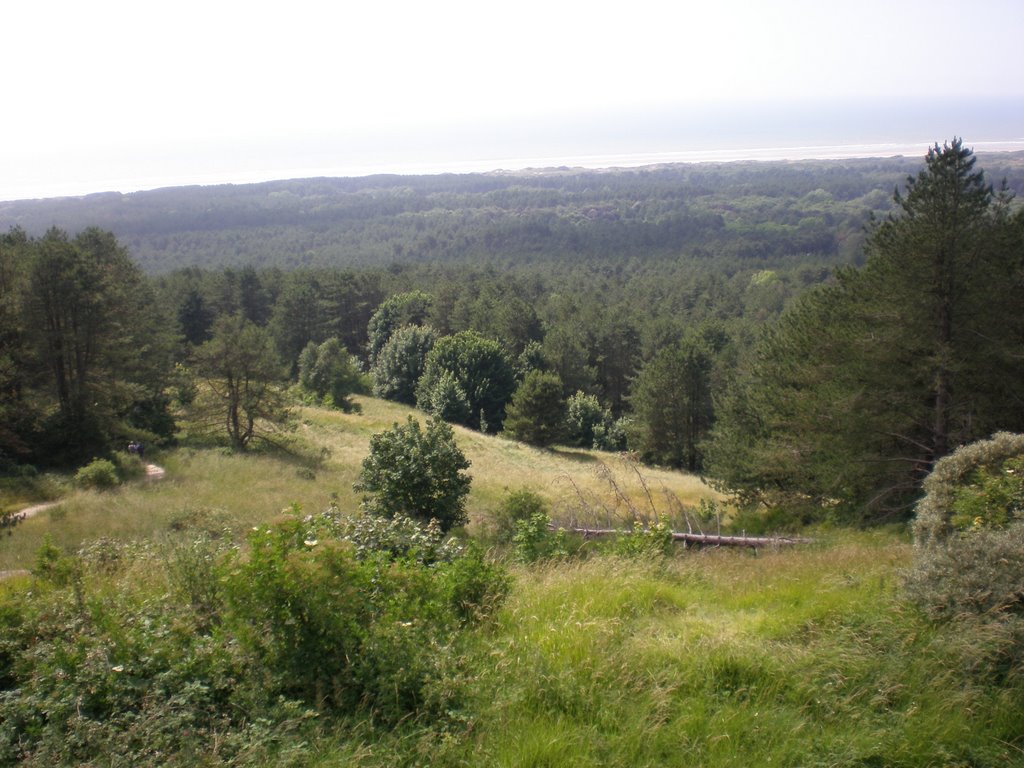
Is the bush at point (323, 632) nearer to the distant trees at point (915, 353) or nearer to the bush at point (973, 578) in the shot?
the bush at point (973, 578)

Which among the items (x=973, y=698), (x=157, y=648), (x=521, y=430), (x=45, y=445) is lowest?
(x=521, y=430)

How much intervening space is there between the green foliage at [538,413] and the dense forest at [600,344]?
0.43 ft

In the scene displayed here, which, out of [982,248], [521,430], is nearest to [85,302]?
[521,430]

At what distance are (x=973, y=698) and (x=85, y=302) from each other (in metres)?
26.8

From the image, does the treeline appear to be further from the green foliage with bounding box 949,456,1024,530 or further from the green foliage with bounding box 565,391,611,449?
the green foliage with bounding box 949,456,1024,530

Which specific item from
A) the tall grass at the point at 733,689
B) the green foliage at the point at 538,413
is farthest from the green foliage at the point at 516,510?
the green foliage at the point at 538,413

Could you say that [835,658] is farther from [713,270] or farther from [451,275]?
[713,270]

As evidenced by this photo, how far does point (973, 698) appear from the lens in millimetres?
3811

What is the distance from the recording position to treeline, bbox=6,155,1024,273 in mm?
124438

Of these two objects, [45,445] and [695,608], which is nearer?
[695,608]

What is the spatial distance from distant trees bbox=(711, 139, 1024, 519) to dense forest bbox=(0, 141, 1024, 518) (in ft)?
0.16

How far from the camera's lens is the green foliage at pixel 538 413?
37688 mm

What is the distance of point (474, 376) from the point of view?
147 ft

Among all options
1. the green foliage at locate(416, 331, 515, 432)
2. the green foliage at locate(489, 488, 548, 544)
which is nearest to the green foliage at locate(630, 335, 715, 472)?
the green foliage at locate(416, 331, 515, 432)
